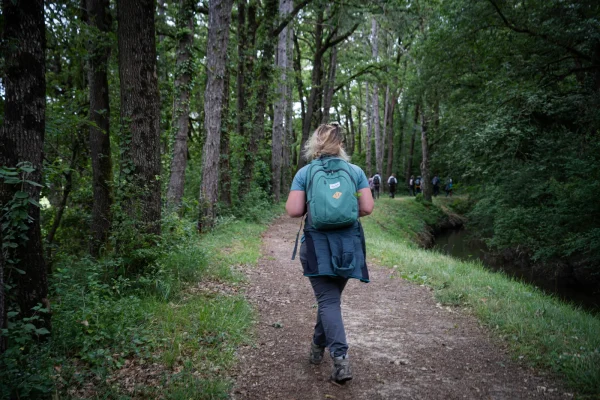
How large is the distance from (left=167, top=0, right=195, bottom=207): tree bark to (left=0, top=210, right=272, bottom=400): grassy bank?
4441 mm

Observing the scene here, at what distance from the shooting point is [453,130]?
15648mm

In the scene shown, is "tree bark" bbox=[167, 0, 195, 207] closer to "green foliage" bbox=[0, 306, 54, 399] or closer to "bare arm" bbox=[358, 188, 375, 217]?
"green foliage" bbox=[0, 306, 54, 399]

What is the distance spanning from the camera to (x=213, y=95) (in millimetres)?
10047

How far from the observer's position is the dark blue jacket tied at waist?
3.26 meters

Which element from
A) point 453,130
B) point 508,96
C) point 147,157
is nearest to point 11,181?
point 147,157

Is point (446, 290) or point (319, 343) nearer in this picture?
point (319, 343)

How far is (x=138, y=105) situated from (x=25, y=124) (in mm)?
2130

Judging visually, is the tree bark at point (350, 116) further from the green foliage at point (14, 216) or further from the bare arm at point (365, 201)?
the green foliage at point (14, 216)

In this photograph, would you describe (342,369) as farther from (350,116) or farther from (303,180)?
(350,116)

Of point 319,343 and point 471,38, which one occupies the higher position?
point 471,38

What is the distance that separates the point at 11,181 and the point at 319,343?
9.79 feet

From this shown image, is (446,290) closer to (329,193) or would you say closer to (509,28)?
(329,193)

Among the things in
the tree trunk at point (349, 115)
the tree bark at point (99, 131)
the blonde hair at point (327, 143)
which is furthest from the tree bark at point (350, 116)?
the blonde hair at point (327, 143)

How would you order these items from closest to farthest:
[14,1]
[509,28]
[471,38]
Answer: [14,1] < [509,28] < [471,38]
